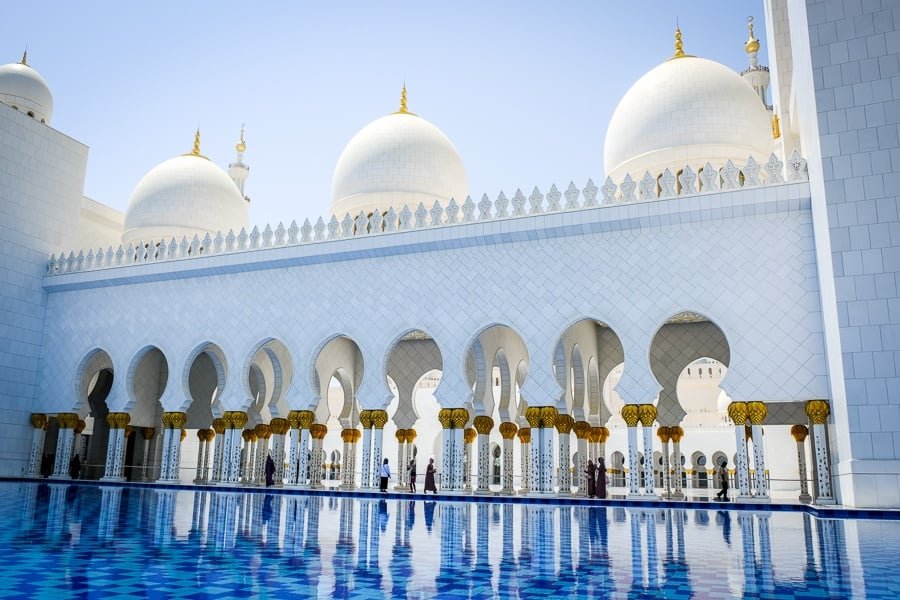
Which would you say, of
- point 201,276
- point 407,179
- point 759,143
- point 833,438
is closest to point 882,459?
point 833,438

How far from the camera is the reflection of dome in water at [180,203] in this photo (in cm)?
1416

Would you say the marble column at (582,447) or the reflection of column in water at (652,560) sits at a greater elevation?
the marble column at (582,447)

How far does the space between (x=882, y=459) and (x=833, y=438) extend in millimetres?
1379

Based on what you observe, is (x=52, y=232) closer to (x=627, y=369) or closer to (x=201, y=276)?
(x=201, y=276)

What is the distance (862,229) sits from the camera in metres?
7.12

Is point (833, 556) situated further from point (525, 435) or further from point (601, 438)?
point (525, 435)

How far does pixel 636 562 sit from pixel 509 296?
6.17 meters

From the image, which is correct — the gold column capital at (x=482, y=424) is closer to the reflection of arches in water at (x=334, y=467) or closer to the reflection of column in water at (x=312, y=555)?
the reflection of column in water at (x=312, y=555)

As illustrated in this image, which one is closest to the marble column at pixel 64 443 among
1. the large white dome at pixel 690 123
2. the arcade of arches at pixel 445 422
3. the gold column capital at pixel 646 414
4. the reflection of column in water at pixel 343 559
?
the arcade of arches at pixel 445 422

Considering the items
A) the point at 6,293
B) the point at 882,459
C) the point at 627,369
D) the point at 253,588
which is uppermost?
the point at 6,293

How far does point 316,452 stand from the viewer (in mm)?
11484

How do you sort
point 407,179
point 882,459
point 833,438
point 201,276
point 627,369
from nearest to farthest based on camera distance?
point 882,459 < point 833,438 < point 627,369 < point 201,276 < point 407,179

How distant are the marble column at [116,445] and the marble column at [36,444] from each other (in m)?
1.32

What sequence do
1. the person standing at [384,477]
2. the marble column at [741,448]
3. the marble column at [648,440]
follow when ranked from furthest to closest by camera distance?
the person standing at [384,477], the marble column at [648,440], the marble column at [741,448]
